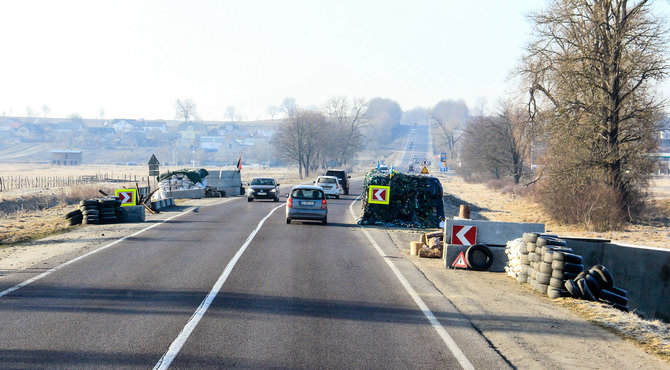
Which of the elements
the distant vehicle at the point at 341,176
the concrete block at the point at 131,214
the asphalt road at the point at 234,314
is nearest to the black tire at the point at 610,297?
the asphalt road at the point at 234,314

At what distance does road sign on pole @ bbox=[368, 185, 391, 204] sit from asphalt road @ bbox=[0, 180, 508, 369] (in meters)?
7.74

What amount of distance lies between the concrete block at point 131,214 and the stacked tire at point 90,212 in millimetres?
1006

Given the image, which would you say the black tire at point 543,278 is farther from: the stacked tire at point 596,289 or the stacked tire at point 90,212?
the stacked tire at point 90,212

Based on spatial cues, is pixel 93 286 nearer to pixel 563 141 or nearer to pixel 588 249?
pixel 588 249

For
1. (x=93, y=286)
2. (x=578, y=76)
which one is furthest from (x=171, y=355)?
(x=578, y=76)

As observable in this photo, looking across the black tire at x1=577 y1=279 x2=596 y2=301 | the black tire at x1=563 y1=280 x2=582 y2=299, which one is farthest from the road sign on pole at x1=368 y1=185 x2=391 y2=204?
the black tire at x1=577 y1=279 x2=596 y2=301

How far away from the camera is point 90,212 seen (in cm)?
2539

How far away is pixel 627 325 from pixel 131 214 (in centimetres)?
2049

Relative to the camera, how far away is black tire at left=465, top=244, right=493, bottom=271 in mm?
15838

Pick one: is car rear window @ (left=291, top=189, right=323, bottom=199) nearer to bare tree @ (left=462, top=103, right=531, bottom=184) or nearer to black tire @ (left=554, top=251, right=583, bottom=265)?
black tire @ (left=554, top=251, right=583, bottom=265)

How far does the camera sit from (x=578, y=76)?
33.8 m

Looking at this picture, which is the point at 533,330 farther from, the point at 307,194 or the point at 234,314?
the point at 307,194

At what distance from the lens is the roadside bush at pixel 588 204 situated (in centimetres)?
3316

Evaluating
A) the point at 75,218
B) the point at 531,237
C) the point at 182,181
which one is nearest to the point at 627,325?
the point at 531,237
